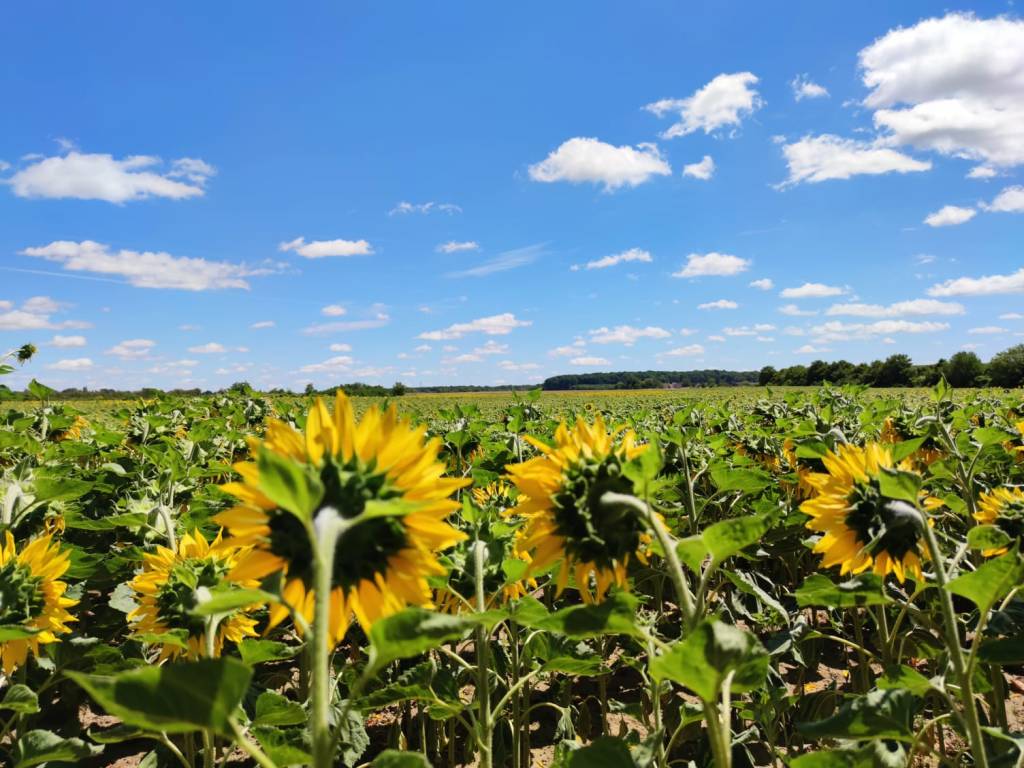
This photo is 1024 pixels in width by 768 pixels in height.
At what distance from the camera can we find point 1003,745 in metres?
2.04

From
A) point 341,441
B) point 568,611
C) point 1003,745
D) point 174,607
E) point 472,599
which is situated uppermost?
point 341,441

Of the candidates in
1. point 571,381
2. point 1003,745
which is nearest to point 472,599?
point 1003,745

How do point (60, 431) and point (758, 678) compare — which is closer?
point (758, 678)

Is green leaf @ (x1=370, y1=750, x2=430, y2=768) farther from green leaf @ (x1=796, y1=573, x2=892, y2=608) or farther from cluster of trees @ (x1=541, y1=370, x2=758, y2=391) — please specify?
cluster of trees @ (x1=541, y1=370, x2=758, y2=391)

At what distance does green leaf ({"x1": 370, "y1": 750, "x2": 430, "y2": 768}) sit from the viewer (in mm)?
950

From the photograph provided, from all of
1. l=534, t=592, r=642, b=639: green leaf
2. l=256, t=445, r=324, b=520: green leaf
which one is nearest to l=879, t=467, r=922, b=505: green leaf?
l=534, t=592, r=642, b=639: green leaf

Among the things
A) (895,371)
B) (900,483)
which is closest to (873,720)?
(900,483)

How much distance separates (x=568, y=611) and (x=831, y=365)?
89876mm

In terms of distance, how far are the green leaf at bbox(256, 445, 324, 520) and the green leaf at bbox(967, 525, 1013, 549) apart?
61.9 inches

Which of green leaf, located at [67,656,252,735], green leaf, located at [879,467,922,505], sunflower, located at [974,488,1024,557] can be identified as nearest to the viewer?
green leaf, located at [67,656,252,735]

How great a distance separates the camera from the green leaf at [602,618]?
112cm

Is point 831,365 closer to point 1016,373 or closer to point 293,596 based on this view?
point 1016,373

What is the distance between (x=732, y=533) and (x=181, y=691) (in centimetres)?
96

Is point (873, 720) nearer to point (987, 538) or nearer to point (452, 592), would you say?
point (987, 538)
